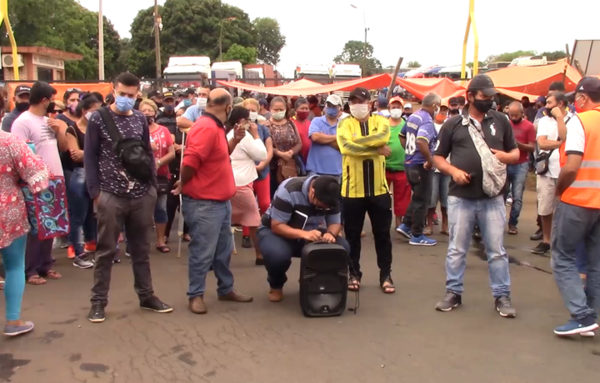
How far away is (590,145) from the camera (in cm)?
445

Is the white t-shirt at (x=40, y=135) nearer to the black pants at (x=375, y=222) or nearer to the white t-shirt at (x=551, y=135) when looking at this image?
the black pants at (x=375, y=222)

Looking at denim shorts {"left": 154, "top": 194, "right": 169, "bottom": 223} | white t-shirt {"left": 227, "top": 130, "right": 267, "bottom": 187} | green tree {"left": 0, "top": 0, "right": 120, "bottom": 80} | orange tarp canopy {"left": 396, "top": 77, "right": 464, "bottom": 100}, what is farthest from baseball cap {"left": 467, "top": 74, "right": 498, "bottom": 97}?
green tree {"left": 0, "top": 0, "right": 120, "bottom": 80}

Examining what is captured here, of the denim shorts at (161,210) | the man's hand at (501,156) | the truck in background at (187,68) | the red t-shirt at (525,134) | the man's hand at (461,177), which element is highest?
the truck in background at (187,68)

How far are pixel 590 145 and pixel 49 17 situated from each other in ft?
135

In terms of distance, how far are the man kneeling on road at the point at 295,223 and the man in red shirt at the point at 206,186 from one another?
0.42 metres

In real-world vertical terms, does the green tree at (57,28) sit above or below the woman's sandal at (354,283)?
above

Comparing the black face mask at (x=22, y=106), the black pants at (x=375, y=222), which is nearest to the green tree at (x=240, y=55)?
the black face mask at (x=22, y=106)

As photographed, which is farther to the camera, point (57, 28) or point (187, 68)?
point (57, 28)

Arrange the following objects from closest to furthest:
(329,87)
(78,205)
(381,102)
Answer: (78,205) → (381,102) → (329,87)

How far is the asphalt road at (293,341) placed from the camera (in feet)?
13.3

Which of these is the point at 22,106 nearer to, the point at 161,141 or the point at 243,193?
the point at 161,141

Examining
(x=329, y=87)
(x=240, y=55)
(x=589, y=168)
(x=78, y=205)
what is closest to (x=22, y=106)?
(x=78, y=205)

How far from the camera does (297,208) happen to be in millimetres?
5320

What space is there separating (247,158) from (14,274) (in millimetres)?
2963
